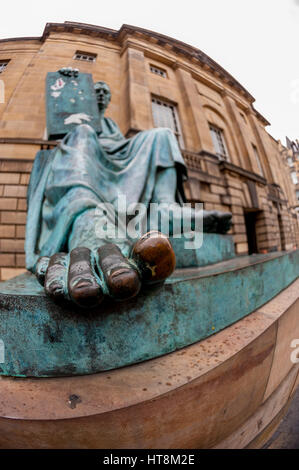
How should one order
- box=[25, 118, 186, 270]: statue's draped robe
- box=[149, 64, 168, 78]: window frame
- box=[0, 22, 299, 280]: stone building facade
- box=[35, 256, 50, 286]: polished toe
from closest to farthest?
box=[35, 256, 50, 286]: polished toe, box=[25, 118, 186, 270]: statue's draped robe, box=[0, 22, 299, 280]: stone building facade, box=[149, 64, 168, 78]: window frame

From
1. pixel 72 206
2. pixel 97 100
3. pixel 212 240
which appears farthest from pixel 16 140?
pixel 212 240

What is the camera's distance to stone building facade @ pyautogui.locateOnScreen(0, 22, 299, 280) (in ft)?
18.0

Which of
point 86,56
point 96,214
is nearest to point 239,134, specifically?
point 86,56

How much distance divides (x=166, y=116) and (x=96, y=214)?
8.58 metres

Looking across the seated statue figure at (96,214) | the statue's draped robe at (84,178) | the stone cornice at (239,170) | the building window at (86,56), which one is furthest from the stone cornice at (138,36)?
the statue's draped robe at (84,178)

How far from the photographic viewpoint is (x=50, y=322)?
567 millimetres

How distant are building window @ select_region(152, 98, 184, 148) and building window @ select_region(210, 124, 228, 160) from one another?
8.11ft

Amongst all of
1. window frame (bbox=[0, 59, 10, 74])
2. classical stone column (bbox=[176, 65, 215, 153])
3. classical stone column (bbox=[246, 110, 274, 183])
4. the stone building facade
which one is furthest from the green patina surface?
classical stone column (bbox=[246, 110, 274, 183])

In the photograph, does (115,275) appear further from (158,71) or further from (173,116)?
(158,71)

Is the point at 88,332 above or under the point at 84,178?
under

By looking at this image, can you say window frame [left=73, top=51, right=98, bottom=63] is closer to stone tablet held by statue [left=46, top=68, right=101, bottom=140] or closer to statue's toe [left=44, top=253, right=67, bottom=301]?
stone tablet held by statue [left=46, top=68, right=101, bottom=140]

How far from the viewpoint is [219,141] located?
392 inches
